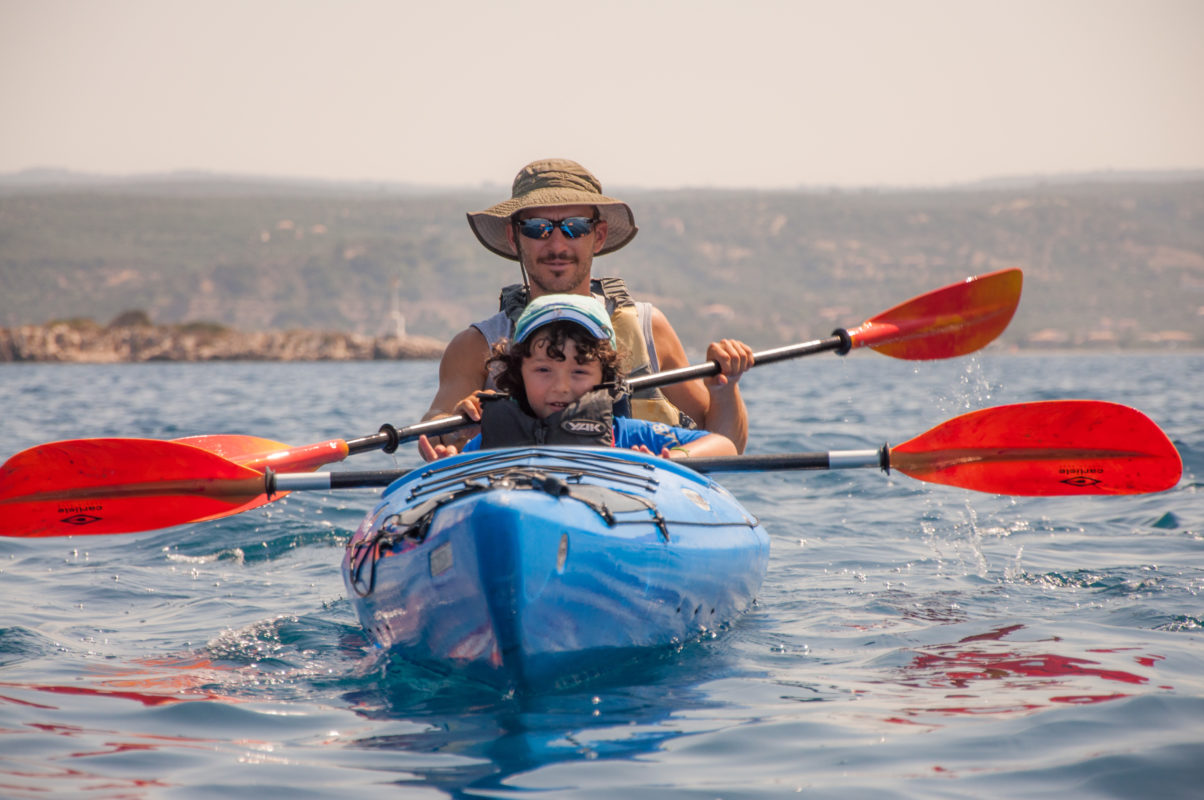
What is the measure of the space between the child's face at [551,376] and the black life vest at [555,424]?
0.05 meters

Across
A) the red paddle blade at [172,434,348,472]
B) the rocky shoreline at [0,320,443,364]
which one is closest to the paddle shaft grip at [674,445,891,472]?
the red paddle blade at [172,434,348,472]

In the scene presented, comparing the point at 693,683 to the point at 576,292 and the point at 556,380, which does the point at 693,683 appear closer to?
the point at 556,380

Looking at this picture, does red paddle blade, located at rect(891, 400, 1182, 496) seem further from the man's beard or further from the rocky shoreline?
the rocky shoreline

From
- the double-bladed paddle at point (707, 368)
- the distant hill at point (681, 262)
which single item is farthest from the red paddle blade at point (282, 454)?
the distant hill at point (681, 262)

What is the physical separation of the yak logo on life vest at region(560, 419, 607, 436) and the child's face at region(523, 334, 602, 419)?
127mm

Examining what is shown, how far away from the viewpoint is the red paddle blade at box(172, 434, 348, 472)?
18.2 feet

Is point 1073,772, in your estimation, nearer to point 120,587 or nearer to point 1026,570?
point 1026,570

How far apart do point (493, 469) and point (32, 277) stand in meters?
129

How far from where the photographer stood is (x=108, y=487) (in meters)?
5.25

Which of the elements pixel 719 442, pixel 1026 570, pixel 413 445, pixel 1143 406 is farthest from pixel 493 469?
pixel 1143 406

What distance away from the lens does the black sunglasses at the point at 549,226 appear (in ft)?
18.7

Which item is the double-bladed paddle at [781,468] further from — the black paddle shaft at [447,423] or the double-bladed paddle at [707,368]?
the black paddle shaft at [447,423]

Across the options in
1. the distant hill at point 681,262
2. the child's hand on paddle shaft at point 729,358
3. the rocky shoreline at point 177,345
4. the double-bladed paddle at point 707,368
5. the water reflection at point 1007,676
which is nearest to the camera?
the water reflection at point 1007,676

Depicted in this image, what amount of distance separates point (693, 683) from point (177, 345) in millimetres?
57031
